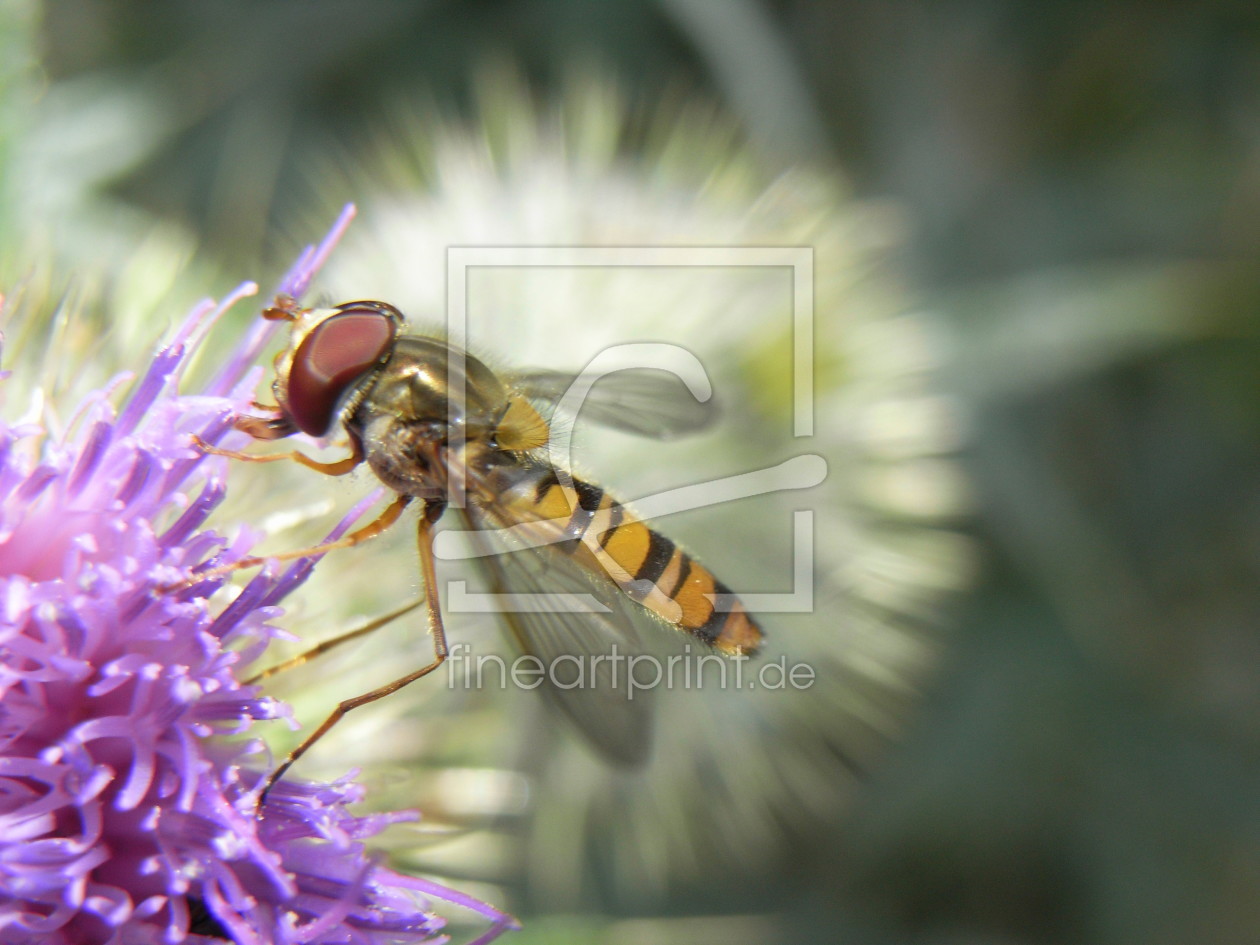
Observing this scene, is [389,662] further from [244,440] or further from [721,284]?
[721,284]

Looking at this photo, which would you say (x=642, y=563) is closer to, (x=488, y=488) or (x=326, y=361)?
(x=488, y=488)

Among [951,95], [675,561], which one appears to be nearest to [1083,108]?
[951,95]

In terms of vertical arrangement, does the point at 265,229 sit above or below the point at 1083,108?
below

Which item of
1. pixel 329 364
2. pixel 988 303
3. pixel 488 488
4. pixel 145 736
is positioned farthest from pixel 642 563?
pixel 988 303

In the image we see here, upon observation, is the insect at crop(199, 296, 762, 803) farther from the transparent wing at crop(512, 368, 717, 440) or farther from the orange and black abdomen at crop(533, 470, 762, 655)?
the transparent wing at crop(512, 368, 717, 440)

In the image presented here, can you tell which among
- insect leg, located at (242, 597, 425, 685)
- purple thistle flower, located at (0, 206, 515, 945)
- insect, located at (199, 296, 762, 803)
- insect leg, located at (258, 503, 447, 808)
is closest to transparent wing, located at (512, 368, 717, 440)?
insect, located at (199, 296, 762, 803)

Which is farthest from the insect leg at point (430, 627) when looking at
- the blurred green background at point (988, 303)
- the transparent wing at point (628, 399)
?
the blurred green background at point (988, 303)
